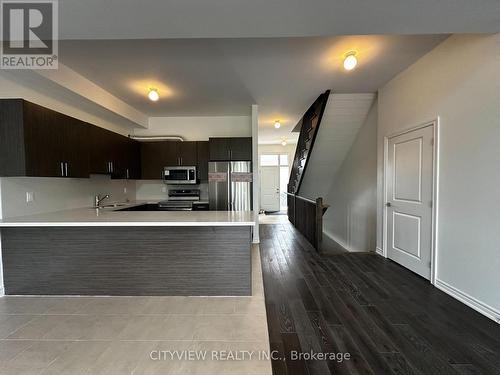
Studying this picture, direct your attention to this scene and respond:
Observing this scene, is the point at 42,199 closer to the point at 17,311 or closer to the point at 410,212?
the point at 17,311

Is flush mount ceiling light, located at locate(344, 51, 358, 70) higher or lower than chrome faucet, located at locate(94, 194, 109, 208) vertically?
higher

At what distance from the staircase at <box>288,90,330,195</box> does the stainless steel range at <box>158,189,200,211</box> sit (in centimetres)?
259

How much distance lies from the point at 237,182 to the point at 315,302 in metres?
2.89

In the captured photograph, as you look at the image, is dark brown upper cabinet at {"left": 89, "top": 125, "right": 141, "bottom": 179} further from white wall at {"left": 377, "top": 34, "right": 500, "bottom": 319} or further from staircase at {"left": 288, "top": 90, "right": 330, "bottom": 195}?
white wall at {"left": 377, "top": 34, "right": 500, "bottom": 319}

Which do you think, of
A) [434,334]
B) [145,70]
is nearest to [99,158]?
[145,70]

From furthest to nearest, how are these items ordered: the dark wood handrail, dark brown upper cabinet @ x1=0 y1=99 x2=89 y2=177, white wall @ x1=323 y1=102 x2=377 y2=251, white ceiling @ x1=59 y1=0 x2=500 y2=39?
white wall @ x1=323 y1=102 x2=377 y2=251, the dark wood handrail, dark brown upper cabinet @ x1=0 y1=99 x2=89 y2=177, white ceiling @ x1=59 y1=0 x2=500 y2=39

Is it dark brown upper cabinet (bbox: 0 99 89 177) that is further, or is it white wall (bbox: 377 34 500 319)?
dark brown upper cabinet (bbox: 0 99 89 177)

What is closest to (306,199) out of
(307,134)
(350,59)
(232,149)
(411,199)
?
(307,134)

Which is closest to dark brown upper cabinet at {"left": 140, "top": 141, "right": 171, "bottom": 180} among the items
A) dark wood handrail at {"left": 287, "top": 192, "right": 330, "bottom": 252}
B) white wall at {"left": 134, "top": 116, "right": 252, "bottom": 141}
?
white wall at {"left": 134, "top": 116, "right": 252, "bottom": 141}

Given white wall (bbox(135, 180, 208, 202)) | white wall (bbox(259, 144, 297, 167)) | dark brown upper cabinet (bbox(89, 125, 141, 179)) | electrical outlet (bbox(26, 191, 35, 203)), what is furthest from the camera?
white wall (bbox(259, 144, 297, 167))

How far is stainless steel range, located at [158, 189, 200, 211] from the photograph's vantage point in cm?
488

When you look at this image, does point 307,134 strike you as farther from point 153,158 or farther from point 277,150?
point 277,150

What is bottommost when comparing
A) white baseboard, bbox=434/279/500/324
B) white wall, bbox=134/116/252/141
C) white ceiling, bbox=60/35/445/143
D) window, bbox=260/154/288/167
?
white baseboard, bbox=434/279/500/324

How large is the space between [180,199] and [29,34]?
11.6 feet
